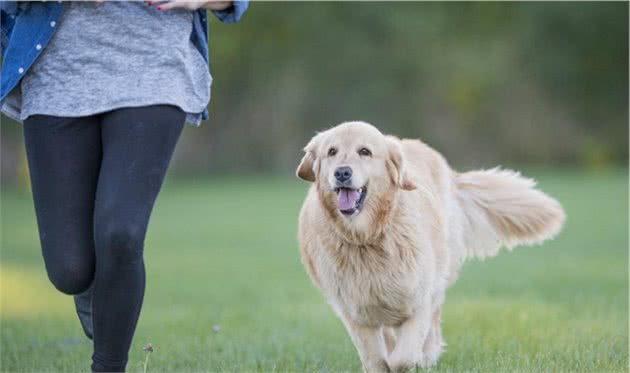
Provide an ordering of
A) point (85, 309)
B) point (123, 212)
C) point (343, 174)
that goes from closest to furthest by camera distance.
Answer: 1. point (123, 212)
2. point (85, 309)
3. point (343, 174)

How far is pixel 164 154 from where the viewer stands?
3.93 meters

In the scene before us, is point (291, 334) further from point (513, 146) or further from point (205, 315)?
point (513, 146)

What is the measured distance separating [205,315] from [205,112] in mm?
4098

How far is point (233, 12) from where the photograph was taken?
166 inches

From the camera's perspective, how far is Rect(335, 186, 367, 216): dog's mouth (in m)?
4.89

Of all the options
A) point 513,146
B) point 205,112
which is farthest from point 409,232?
point 513,146

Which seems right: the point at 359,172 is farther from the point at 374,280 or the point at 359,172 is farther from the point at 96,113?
the point at 96,113

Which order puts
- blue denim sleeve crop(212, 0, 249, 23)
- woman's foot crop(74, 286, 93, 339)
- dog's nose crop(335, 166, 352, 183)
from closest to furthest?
blue denim sleeve crop(212, 0, 249, 23)
woman's foot crop(74, 286, 93, 339)
dog's nose crop(335, 166, 352, 183)

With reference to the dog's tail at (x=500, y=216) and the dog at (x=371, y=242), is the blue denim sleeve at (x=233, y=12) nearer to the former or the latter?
the dog at (x=371, y=242)

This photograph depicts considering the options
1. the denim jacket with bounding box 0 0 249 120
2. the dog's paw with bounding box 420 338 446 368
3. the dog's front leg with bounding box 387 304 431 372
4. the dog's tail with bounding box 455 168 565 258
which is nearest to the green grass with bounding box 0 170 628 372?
the dog's paw with bounding box 420 338 446 368

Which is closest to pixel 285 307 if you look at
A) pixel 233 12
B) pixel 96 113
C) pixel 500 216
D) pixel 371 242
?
pixel 500 216

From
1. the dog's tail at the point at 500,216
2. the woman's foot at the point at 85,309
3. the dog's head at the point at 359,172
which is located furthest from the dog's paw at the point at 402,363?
the dog's tail at the point at 500,216

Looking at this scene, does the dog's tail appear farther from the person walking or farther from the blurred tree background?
the blurred tree background

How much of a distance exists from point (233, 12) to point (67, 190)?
0.99 meters
